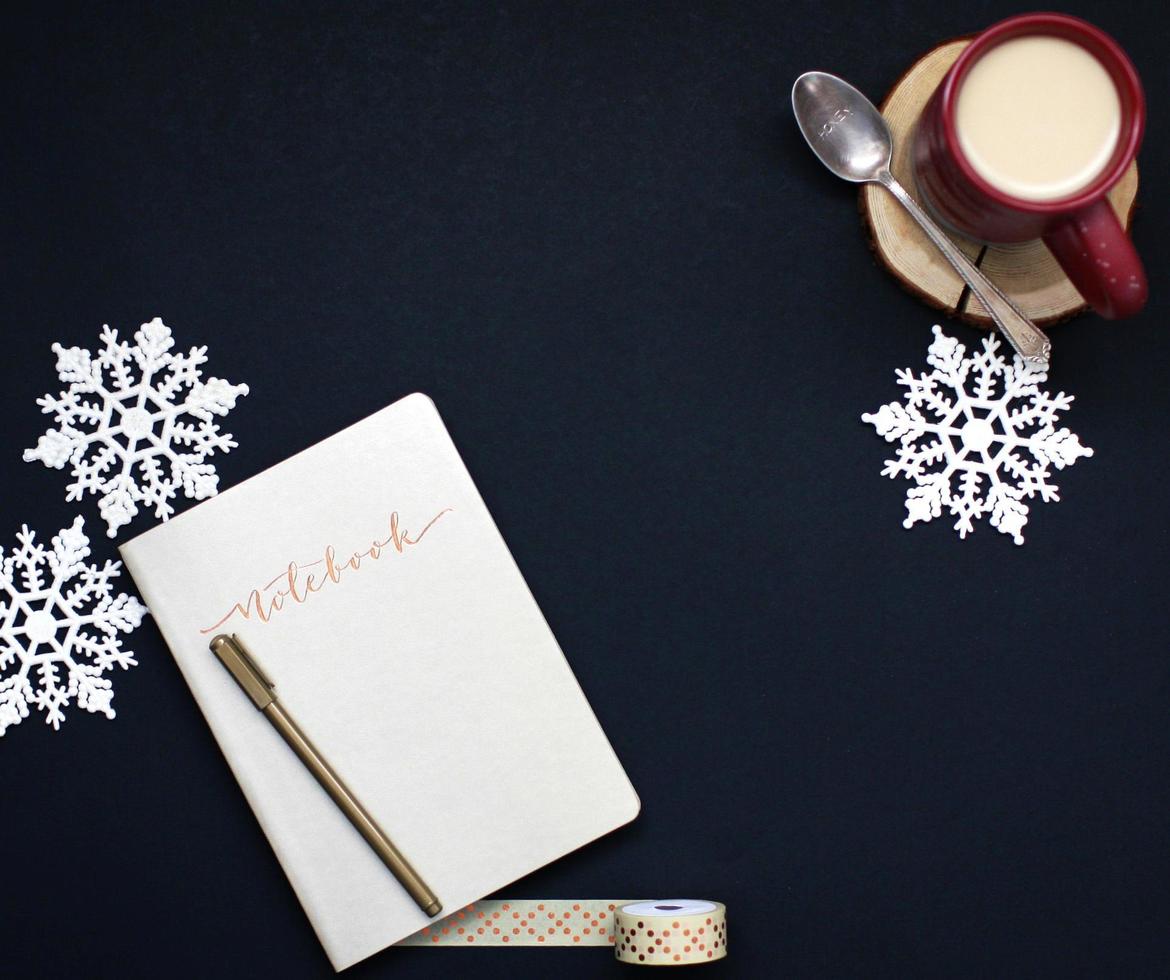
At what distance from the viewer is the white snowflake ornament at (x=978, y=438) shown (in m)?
0.82

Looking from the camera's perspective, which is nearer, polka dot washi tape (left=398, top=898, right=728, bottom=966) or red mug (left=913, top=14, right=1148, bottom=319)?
red mug (left=913, top=14, right=1148, bottom=319)

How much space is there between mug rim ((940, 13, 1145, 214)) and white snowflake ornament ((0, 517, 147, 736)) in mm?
686

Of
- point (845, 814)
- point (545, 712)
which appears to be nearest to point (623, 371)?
point (545, 712)

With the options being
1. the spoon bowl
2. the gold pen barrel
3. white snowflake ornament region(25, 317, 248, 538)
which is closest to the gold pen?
the gold pen barrel

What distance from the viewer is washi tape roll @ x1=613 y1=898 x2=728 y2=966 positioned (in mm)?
733

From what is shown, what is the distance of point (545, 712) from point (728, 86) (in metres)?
0.51

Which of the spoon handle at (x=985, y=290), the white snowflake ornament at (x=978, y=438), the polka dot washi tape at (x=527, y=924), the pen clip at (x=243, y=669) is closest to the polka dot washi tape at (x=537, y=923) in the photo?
the polka dot washi tape at (x=527, y=924)

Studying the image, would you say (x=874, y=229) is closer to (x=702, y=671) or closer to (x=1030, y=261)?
(x=1030, y=261)

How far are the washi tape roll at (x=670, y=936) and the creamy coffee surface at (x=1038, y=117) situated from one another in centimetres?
54

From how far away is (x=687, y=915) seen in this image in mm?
740

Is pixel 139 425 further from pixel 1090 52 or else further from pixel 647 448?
pixel 1090 52

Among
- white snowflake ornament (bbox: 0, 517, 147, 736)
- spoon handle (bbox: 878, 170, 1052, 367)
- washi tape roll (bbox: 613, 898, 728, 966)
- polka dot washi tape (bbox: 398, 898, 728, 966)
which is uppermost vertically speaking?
white snowflake ornament (bbox: 0, 517, 147, 736)

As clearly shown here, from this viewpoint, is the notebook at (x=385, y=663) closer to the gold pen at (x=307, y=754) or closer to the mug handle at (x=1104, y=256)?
the gold pen at (x=307, y=754)

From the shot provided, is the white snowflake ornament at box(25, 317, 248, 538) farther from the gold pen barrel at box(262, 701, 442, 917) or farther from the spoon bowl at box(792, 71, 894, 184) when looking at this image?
the spoon bowl at box(792, 71, 894, 184)
